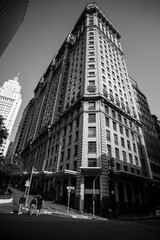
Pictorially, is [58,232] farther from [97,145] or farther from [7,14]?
[7,14]

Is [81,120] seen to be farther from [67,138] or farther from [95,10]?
[95,10]

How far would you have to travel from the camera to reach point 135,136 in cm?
3494

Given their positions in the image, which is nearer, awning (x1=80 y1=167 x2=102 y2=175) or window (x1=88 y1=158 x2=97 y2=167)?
awning (x1=80 y1=167 x2=102 y2=175)

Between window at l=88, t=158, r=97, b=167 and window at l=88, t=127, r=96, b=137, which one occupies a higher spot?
window at l=88, t=127, r=96, b=137

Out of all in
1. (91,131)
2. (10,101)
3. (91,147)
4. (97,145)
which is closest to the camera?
(97,145)

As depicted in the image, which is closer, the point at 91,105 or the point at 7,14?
the point at 7,14

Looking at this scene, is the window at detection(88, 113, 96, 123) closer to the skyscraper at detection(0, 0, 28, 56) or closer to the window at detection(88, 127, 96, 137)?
the window at detection(88, 127, 96, 137)

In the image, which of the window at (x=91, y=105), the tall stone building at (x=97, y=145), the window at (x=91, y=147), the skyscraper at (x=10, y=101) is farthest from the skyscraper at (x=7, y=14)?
the skyscraper at (x=10, y=101)

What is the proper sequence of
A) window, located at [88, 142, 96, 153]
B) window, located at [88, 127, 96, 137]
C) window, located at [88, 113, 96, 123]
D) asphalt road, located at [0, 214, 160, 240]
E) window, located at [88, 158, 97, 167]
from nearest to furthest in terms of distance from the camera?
asphalt road, located at [0, 214, 160, 240], window, located at [88, 158, 97, 167], window, located at [88, 142, 96, 153], window, located at [88, 127, 96, 137], window, located at [88, 113, 96, 123]

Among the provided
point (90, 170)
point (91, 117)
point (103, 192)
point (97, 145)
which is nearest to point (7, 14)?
point (91, 117)

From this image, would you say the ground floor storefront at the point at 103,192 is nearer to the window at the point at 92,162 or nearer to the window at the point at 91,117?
the window at the point at 92,162

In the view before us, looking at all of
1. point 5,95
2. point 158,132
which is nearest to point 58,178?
point 158,132

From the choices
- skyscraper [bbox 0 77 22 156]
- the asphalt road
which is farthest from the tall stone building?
skyscraper [bbox 0 77 22 156]

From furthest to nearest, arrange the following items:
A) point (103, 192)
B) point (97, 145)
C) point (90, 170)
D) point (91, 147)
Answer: point (91, 147) → point (97, 145) → point (90, 170) → point (103, 192)
